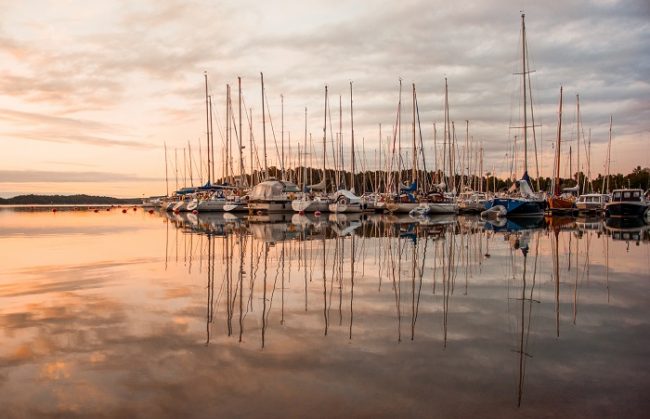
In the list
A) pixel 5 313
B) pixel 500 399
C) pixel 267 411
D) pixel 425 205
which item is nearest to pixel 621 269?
pixel 500 399

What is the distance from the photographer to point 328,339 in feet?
28.6

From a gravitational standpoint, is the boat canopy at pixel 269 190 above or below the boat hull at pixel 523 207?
above

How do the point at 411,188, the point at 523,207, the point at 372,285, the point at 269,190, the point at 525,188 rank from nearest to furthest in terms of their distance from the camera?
the point at 372,285
the point at 523,207
the point at 525,188
the point at 269,190
the point at 411,188

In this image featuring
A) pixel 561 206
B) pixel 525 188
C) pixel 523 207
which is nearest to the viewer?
pixel 523 207

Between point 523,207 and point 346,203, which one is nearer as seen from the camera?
point 523,207

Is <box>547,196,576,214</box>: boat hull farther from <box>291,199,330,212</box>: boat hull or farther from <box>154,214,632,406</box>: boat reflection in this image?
<box>154,214,632,406</box>: boat reflection

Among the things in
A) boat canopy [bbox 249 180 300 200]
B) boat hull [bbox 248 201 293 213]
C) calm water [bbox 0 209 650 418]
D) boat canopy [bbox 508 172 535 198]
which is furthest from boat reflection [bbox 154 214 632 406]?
boat canopy [bbox 249 180 300 200]

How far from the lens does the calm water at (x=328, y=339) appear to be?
6.17 meters

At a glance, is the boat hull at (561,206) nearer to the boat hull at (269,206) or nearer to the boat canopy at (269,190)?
the boat hull at (269,206)

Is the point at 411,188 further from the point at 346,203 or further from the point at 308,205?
the point at 308,205

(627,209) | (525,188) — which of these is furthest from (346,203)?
(627,209)

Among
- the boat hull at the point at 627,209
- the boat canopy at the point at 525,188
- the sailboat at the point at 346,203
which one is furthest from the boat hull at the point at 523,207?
the sailboat at the point at 346,203

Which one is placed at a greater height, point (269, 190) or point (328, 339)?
point (269, 190)

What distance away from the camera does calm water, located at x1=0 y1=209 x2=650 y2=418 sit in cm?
617
